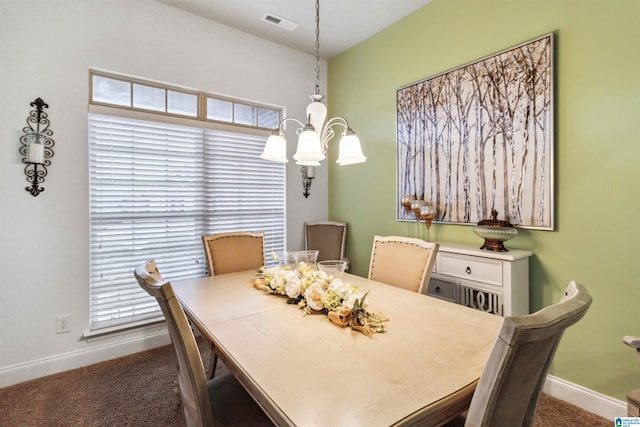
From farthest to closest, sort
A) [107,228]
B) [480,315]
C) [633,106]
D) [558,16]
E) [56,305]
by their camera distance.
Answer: [107,228] → [56,305] → [558,16] → [633,106] → [480,315]

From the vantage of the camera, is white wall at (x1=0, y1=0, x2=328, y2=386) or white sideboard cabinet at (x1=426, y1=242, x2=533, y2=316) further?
white wall at (x1=0, y1=0, x2=328, y2=386)

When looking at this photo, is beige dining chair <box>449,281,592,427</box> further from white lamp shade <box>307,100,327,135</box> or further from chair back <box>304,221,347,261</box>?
chair back <box>304,221,347,261</box>

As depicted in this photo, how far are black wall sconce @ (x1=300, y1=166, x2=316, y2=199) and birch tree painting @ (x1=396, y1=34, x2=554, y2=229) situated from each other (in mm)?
1067

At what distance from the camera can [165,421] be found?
179 centimetres

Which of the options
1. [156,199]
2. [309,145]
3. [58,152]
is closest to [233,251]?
[156,199]

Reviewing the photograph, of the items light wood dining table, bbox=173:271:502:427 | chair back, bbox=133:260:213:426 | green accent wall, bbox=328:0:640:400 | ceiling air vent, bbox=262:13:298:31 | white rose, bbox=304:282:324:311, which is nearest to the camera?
light wood dining table, bbox=173:271:502:427

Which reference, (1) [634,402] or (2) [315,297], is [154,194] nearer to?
(2) [315,297]

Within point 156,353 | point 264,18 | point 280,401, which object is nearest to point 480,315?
point 280,401

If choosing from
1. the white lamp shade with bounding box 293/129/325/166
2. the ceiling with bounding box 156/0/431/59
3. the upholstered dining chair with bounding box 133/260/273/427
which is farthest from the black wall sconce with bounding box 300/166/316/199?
the upholstered dining chair with bounding box 133/260/273/427

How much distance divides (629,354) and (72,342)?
3.74 metres

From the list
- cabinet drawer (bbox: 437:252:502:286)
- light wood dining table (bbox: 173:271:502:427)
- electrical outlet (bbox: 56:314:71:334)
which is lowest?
electrical outlet (bbox: 56:314:71:334)

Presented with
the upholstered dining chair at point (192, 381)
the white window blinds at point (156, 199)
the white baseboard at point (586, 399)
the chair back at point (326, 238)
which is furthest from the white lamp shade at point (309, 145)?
the white baseboard at point (586, 399)

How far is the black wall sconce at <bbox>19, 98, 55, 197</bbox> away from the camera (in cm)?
215

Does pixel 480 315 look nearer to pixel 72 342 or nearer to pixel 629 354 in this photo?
pixel 629 354
